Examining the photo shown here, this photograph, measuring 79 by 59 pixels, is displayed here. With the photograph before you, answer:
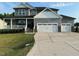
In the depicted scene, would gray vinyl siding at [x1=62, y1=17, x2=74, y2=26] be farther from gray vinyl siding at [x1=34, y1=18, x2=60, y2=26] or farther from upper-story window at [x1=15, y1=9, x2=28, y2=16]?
upper-story window at [x1=15, y1=9, x2=28, y2=16]

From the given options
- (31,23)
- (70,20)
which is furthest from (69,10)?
(31,23)

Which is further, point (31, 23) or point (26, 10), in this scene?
point (26, 10)

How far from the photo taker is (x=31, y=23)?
131 feet

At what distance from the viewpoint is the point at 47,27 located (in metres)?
37.6

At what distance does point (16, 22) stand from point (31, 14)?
14.2 ft

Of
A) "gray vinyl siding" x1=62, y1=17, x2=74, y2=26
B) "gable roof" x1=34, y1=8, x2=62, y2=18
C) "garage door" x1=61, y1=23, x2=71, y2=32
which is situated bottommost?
"garage door" x1=61, y1=23, x2=71, y2=32

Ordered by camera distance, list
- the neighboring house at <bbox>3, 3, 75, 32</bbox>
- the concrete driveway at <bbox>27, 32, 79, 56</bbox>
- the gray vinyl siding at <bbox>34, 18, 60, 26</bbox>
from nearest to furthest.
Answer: the concrete driveway at <bbox>27, 32, 79, 56</bbox> → the neighboring house at <bbox>3, 3, 75, 32</bbox> → the gray vinyl siding at <bbox>34, 18, 60, 26</bbox>

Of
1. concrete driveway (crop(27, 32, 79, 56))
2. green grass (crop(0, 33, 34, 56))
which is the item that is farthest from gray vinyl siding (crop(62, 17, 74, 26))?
concrete driveway (crop(27, 32, 79, 56))

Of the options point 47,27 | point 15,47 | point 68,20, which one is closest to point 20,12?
point 47,27

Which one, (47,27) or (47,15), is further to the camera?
(47,15)

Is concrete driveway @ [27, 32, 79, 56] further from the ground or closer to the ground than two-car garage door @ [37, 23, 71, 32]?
further from the ground

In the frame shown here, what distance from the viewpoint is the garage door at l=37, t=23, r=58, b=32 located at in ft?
123

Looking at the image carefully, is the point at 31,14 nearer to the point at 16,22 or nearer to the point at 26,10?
the point at 26,10

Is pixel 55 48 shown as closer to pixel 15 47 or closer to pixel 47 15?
pixel 15 47
